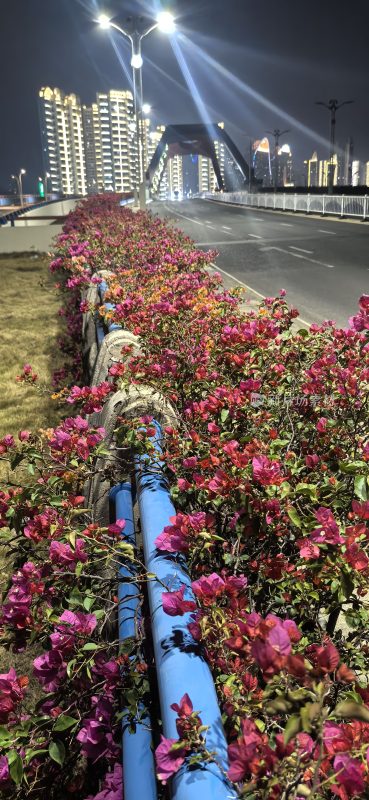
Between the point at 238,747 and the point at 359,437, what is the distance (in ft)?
5.82

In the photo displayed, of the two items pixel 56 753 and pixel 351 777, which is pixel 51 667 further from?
pixel 351 777

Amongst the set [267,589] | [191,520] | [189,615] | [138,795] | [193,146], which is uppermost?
[193,146]

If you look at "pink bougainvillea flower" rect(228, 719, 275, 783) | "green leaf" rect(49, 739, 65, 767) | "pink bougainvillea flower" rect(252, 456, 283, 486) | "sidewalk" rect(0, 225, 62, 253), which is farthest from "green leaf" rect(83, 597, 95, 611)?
"sidewalk" rect(0, 225, 62, 253)

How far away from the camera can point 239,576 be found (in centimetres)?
209

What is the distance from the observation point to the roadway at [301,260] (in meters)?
12.4

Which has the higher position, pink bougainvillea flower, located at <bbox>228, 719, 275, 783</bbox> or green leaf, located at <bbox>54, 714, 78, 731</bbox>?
pink bougainvillea flower, located at <bbox>228, 719, 275, 783</bbox>

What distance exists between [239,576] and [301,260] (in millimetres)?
16974

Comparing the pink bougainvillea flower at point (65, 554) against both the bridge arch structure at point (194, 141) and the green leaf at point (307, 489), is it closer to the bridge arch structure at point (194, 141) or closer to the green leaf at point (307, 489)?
the green leaf at point (307, 489)

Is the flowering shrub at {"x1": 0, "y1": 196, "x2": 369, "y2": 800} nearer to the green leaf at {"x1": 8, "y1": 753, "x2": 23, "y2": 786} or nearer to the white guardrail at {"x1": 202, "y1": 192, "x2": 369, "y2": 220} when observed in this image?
the green leaf at {"x1": 8, "y1": 753, "x2": 23, "y2": 786}

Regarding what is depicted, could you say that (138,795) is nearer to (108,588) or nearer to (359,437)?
(108,588)

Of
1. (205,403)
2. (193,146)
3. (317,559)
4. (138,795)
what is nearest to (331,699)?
(317,559)

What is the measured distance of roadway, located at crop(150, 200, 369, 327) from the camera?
12.4m

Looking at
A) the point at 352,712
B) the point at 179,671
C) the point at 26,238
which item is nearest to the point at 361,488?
the point at 179,671

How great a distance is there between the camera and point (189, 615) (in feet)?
5.63
